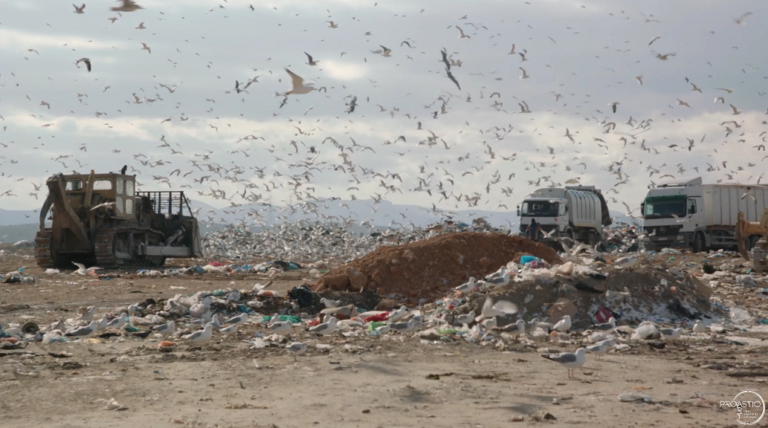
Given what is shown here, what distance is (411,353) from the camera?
7.90 metres

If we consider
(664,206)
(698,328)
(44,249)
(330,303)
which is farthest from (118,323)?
(664,206)

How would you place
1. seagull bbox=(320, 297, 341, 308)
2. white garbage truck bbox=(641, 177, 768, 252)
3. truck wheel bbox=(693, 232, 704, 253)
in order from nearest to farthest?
seagull bbox=(320, 297, 341, 308)
white garbage truck bbox=(641, 177, 768, 252)
truck wheel bbox=(693, 232, 704, 253)

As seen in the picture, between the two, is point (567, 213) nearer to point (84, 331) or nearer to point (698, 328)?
point (698, 328)

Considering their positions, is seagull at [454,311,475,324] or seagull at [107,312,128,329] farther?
seagull at [454,311,475,324]

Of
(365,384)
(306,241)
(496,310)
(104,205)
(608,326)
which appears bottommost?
(365,384)

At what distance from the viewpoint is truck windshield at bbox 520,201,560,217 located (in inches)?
1070

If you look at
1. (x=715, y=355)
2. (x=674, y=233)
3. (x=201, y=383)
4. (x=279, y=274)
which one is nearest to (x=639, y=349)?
(x=715, y=355)

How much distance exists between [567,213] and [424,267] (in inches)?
628

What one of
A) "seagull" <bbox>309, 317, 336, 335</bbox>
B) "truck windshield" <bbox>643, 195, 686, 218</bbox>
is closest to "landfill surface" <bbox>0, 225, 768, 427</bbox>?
"seagull" <bbox>309, 317, 336, 335</bbox>

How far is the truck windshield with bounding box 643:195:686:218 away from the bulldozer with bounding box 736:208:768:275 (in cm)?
222

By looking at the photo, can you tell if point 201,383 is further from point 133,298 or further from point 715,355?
point 133,298

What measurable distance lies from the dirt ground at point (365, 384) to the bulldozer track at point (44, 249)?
11948 millimetres

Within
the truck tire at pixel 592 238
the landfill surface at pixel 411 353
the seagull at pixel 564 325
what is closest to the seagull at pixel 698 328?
the landfill surface at pixel 411 353

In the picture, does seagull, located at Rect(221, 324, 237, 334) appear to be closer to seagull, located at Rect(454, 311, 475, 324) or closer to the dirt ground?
the dirt ground
